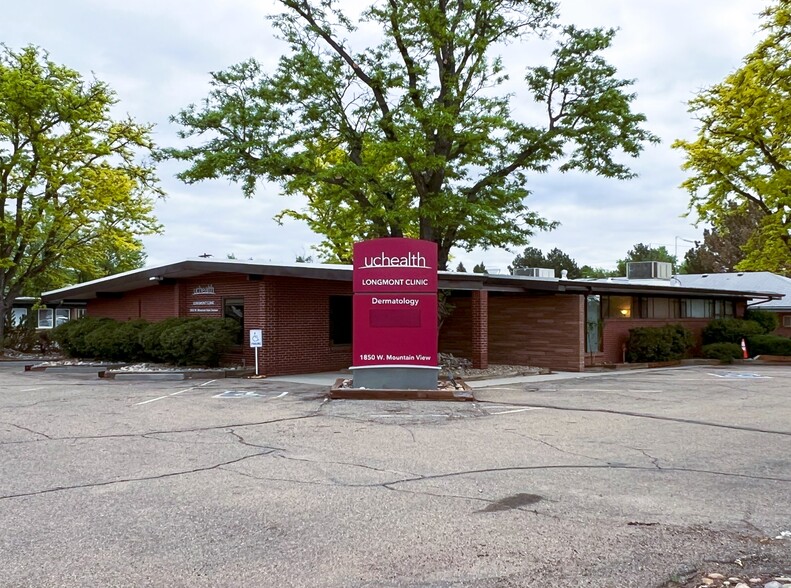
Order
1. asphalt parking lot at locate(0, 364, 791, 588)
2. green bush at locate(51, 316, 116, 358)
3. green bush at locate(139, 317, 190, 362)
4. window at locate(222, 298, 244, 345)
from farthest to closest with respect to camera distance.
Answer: green bush at locate(51, 316, 116, 358) < window at locate(222, 298, 244, 345) < green bush at locate(139, 317, 190, 362) < asphalt parking lot at locate(0, 364, 791, 588)

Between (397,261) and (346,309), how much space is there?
273 inches

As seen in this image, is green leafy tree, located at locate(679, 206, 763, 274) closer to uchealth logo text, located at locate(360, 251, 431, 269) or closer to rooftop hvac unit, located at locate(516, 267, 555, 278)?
rooftop hvac unit, located at locate(516, 267, 555, 278)

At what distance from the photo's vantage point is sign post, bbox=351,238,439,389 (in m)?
14.1

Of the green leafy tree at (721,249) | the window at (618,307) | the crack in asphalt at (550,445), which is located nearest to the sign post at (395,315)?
the crack in asphalt at (550,445)

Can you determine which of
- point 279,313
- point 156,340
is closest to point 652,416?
point 279,313

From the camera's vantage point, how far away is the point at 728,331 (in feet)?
88.5

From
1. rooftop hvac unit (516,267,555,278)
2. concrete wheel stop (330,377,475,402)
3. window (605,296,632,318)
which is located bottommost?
concrete wheel stop (330,377,475,402)

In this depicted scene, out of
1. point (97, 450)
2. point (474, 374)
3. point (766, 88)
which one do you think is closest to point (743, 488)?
point (97, 450)

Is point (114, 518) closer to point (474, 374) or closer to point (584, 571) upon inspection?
point (584, 571)

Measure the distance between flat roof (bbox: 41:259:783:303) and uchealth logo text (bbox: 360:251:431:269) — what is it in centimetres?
255

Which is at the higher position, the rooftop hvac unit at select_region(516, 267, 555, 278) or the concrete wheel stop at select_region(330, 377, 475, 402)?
the rooftop hvac unit at select_region(516, 267, 555, 278)

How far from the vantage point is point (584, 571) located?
4422mm

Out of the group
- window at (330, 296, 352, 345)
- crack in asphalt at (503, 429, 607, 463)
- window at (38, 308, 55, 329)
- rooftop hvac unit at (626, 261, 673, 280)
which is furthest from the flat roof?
window at (38, 308, 55, 329)

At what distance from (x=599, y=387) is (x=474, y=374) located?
3.68 metres
